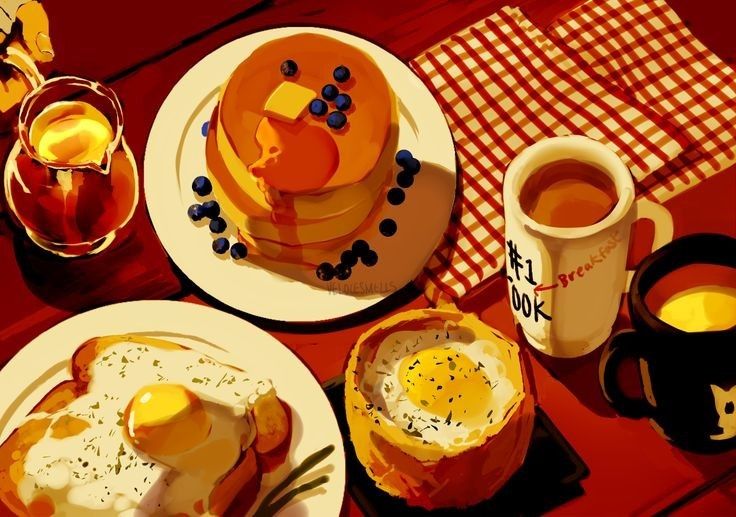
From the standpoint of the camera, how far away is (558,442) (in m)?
0.80

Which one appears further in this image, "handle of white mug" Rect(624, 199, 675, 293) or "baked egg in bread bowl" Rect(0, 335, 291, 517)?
"handle of white mug" Rect(624, 199, 675, 293)

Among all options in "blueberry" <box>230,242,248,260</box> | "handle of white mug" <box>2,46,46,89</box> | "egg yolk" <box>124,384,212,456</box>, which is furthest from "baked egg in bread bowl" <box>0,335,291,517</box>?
"handle of white mug" <box>2,46,46,89</box>

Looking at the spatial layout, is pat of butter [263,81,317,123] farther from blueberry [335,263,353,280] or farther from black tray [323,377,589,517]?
black tray [323,377,589,517]

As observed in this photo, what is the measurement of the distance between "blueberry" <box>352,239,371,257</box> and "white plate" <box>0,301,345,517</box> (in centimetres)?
11

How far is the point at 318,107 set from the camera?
0.83 metres

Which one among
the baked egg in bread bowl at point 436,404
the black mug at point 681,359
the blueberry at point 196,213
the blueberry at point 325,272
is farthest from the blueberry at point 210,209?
the black mug at point 681,359

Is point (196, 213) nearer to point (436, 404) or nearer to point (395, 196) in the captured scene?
point (395, 196)

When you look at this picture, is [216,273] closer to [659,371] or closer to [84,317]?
[84,317]

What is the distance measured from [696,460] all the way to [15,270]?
59 cm

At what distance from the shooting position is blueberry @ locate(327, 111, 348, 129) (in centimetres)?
83

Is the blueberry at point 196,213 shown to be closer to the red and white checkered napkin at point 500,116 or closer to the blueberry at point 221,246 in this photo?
the blueberry at point 221,246

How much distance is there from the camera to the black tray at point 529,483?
0.78 meters

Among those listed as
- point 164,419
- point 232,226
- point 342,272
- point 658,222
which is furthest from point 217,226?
point 658,222

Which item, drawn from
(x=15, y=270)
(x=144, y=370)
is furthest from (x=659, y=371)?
(x=15, y=270)
